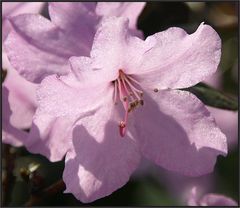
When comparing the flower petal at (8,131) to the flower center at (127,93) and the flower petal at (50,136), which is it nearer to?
the flower petal at (50,136)

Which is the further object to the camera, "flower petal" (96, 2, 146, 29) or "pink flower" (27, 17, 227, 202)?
"flower petal" (96, 2, 146, 29)

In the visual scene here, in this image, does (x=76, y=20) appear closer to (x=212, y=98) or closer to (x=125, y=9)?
(x=125, y=9)

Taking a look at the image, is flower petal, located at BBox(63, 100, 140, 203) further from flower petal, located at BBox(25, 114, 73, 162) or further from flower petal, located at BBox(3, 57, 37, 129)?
flower petal, located at BBox(3, 57, 37, 129)

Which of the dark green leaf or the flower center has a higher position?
the flower center

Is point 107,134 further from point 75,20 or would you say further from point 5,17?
point 5,17

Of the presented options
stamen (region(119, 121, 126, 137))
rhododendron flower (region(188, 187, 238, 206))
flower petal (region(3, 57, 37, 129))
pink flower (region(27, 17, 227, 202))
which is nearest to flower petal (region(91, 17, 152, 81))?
pink flower (region(27, 17, 227, 202))

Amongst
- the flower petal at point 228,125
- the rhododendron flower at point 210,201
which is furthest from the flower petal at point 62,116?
the flower petal at point 228,125

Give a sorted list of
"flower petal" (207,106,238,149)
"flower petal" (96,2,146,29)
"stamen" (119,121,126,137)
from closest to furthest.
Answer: "stamen" (119,121,126,137)
"flower petal" (96,2,146,29)
"flower petal" (207,106,238,149)
